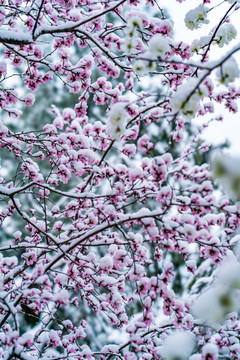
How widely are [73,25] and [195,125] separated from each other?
644cm

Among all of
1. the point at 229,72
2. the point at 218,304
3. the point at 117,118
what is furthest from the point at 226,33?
the point at 218,304

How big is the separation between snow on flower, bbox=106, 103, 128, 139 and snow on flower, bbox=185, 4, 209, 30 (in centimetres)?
103

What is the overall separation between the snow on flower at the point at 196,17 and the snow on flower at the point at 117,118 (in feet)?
3.39

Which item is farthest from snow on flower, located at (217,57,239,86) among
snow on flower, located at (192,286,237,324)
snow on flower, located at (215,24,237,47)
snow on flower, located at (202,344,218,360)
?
snow on flower, located at (202,344,218,360)

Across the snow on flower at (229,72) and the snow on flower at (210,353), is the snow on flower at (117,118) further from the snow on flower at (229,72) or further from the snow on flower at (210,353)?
the snow on flower at (210,353)

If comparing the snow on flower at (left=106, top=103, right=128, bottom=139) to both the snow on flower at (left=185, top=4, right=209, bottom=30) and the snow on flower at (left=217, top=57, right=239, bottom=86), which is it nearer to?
the snow on flower at (left=217, top=57, right=239, bottom=86)

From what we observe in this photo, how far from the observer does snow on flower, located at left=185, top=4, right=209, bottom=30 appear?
2.06 m

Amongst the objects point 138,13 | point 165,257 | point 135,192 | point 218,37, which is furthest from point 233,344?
point 165,257

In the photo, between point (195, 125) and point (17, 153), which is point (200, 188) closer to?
point (17, 153)

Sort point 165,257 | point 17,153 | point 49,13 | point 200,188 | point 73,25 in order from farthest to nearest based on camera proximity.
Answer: point 165,257 < point 17,153 < point 49,13 < point 73,25 < point 200,188

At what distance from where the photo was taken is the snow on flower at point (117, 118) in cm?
153

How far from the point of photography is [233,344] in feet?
8.80

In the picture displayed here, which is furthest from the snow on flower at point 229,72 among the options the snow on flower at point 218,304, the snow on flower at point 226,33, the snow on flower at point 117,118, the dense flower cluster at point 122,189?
the snow on flower at point 226,33

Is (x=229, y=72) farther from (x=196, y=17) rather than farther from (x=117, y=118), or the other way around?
(x=196, y=17)
